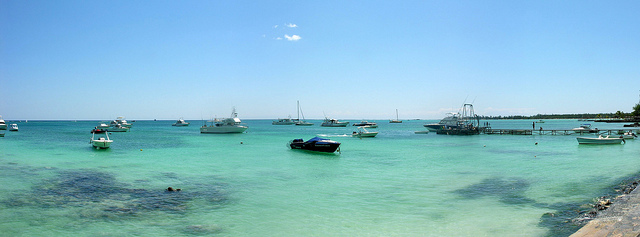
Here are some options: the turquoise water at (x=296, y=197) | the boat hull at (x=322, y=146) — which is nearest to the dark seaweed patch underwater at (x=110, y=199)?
the turquoise water at (x=296, y=197)

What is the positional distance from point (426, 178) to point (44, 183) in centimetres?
2000

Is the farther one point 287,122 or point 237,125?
point 287,122

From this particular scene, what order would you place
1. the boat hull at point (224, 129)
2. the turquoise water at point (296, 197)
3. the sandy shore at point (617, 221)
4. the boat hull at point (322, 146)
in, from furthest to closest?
the boat hull at point (224, 129), the boat hull at point (322, 146), the turquoise water at point (296, 197), the sandy shore at point (617, 221)

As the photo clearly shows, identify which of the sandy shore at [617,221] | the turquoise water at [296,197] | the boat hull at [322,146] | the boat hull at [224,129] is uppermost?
the boat hull at [224,129]

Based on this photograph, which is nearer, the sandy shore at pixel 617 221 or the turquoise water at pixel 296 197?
the sandy shore at pixel 617 221

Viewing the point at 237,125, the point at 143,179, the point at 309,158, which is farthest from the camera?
the point at 237,125

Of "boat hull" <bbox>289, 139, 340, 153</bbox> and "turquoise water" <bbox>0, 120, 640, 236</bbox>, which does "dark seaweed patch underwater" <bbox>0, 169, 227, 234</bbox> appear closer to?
"turquoise water" <bbox>0, 120, 640, 236</bbox>

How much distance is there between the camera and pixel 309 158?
106 feet

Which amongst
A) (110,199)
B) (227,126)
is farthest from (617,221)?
(227,126)

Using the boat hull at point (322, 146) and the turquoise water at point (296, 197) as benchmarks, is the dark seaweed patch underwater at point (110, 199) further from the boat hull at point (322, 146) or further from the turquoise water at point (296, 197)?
the boat hull at point (322, 146)

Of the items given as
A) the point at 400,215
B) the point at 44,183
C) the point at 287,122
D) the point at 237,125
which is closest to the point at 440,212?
the point at 400,215

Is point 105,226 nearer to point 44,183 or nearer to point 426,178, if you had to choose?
point 44,183

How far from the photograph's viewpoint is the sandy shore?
9.40 m

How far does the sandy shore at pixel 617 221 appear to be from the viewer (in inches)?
370
